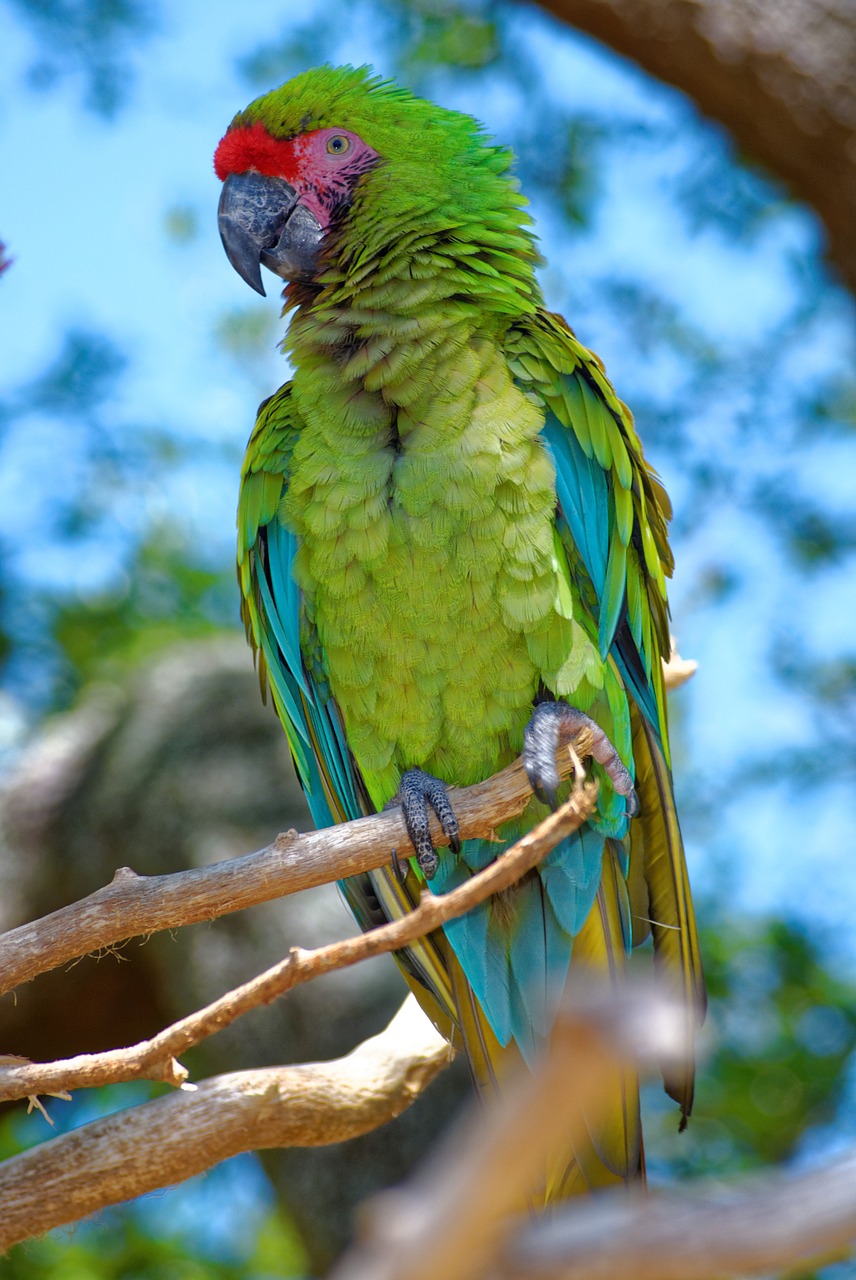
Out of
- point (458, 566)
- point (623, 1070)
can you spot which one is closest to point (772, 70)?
point (458, 566)

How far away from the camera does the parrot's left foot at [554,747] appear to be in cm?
187

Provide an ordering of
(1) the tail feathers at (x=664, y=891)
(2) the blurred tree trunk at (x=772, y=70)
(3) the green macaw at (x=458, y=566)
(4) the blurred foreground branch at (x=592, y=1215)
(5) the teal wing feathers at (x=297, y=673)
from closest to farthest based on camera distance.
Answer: (4) the blurred foreground branch at (x=592, y=1215), (3) the green macaw at (x=458, y=566), (1) the tail feathers at (x=664, y=891), (5) the teal wing feathers at (x=297, y=673), (2) the blurred tree trunk at (x=772, y=70)

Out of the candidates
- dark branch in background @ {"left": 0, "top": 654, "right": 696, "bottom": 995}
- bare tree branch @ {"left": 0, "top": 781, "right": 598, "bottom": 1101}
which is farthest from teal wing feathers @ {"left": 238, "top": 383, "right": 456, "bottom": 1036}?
bare tree branch @ {"left": 0, "top": 781, "right": 598, "bottom": 1101}

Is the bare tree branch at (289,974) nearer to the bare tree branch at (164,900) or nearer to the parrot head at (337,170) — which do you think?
the bare tree branch at (164,900)

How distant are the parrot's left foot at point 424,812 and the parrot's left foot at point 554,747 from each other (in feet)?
0.54

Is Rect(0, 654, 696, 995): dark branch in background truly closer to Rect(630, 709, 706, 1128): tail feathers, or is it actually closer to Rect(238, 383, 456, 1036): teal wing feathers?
Rect(238, 383, 456, 1036): teal wing feathers

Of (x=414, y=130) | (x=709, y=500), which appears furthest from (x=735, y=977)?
(x=414, y=130)

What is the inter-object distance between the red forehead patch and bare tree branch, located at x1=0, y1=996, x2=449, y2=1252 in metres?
1.90

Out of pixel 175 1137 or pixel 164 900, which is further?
pixel 175 1137

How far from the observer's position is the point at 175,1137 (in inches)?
76.4

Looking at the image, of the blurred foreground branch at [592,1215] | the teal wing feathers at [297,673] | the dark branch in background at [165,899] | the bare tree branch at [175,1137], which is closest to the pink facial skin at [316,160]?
the teal wing feathers at [297,673]

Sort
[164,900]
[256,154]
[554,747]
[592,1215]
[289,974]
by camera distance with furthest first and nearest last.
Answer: [256,154], [554,747], [164,900], [289,974], [592,1215]

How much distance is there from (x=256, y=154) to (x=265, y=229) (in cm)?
19

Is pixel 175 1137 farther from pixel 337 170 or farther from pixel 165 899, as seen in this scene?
pixel 337 170
